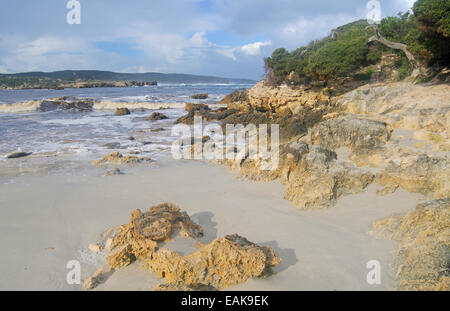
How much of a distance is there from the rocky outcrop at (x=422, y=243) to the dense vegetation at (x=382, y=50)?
6.51 meters

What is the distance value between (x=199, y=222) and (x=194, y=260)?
166 centimetres

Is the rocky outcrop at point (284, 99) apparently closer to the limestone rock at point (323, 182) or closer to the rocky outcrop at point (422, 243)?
the limestone rock at point (323, 182)

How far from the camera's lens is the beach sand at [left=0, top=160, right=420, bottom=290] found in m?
3.22

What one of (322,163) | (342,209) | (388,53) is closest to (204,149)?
(322,163)

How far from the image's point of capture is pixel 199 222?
468cm

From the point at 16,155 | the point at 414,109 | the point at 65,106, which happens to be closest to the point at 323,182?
the point at 414,109

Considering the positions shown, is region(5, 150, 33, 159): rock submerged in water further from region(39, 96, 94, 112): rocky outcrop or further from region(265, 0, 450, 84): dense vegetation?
region(39, 96, 94, 112): rocky outcrop

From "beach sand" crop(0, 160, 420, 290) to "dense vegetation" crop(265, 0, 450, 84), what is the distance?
6204mm

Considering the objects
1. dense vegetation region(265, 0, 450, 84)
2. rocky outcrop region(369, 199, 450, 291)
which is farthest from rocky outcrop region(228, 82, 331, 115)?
rocky outcrop region(369, 199, 450, 291)

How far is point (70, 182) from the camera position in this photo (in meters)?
6.91

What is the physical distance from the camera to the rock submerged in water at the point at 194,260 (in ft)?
9.74

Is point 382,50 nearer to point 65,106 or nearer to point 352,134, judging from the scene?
point 352,134

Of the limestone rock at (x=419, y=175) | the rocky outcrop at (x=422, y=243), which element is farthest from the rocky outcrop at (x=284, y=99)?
the rocky outcrop at (x=422, y=243)

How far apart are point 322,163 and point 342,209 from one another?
982mm
